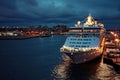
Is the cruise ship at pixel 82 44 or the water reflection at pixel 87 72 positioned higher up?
the cruise ship at pixel 82 44

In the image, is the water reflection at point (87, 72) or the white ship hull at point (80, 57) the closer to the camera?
the water reflection at point (87, 72)

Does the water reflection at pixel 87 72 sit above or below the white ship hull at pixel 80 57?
below

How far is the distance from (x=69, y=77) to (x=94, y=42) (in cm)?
1117

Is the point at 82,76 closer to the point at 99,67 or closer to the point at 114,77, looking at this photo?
the point at 114,77

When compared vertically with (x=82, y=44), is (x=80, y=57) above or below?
below

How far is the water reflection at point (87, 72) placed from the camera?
111 feet

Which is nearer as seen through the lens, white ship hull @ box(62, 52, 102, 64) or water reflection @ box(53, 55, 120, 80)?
water reflection @ box(53, 55, 120, 80)

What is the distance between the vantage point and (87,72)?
36.2m

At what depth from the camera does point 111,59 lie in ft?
134

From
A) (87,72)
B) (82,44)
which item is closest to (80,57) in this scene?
(82,44)

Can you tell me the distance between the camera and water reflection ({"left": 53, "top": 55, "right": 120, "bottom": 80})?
3375 centimetres

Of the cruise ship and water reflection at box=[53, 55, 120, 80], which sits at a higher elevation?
the cruise ship

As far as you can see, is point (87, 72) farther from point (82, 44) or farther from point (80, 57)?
point (82, 44)

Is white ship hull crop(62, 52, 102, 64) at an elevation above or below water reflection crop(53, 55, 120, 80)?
above
